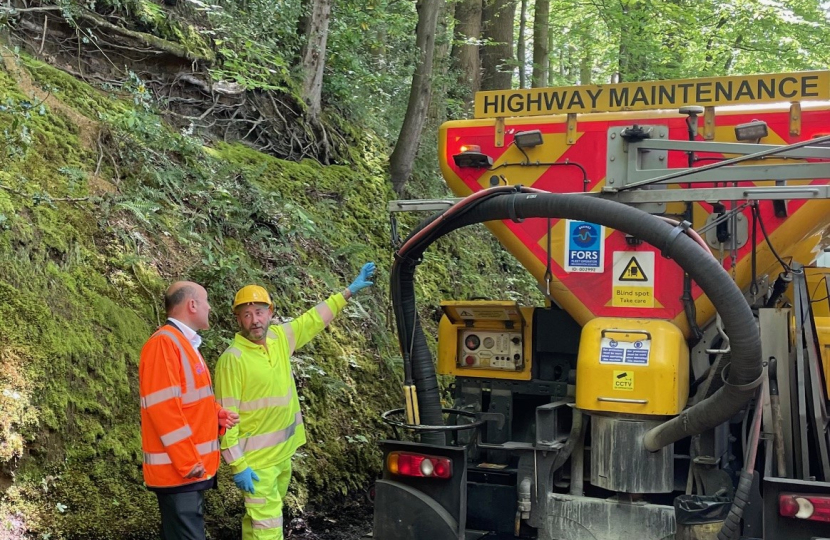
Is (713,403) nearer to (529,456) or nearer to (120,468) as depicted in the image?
(529,456)

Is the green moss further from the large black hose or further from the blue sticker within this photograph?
the blue sticker

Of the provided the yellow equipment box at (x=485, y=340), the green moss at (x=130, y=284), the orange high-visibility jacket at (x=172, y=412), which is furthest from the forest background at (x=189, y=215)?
the orange high-visibility jacket at (x=172, y=412)

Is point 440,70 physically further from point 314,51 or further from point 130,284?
point 130,284

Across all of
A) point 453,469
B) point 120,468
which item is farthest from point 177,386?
point 453,469

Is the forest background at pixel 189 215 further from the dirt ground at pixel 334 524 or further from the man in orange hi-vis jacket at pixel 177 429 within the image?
the man in orange hi-vis jacket at pixel 177 429

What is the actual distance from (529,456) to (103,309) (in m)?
2.64

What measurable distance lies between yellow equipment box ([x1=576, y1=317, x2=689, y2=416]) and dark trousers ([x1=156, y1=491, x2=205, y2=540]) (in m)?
1.85

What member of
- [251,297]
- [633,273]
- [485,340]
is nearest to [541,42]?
[485,340]

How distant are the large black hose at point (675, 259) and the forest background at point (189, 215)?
1663mm

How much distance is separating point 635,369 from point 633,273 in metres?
0.52

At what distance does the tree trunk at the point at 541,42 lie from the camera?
14523mm

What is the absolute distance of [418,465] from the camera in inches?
150

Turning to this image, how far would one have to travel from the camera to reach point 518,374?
4.41m

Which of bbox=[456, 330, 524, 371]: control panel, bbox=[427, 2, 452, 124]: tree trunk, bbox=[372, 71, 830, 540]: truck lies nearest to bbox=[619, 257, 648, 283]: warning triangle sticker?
Result: bbox=[372, 71, 830, 540]: truck
